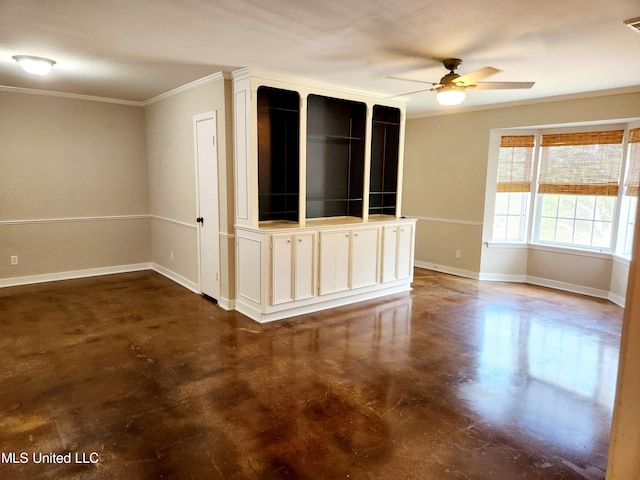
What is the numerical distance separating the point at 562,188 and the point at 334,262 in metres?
3.56

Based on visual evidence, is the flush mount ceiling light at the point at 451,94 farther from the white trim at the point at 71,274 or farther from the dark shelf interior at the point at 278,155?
the white trim at the point at 71,274

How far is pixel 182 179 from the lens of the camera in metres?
5.41

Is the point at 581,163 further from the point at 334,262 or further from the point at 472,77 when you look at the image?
the point at 334,262

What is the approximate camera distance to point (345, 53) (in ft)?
11.4

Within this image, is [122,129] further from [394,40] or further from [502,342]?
[502,342]

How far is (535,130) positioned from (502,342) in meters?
3.52

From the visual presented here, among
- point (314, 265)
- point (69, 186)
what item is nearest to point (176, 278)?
point (69, 186)

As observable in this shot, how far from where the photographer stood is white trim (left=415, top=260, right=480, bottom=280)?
→ 6.38 m

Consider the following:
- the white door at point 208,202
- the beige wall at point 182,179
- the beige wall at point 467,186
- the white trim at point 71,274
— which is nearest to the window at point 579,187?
the beige wall at point 467,186

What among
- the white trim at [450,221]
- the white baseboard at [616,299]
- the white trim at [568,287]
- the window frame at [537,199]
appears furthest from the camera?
the white trim at [450,221]

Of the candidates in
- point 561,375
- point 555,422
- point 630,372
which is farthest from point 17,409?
point 561,375

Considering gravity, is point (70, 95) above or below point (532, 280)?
above

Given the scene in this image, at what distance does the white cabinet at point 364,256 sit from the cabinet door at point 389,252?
0.42ft

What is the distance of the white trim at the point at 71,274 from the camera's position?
5.54 meters
